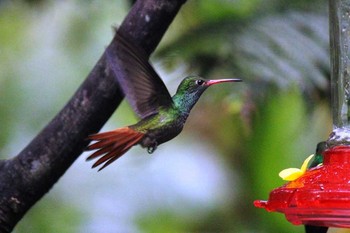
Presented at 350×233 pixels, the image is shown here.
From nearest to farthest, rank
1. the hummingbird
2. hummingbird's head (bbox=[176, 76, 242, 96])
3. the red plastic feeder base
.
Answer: the red plastic feeder base
the hummingbird
hummingbird's head (bbox=[176, 76, 242, 96])

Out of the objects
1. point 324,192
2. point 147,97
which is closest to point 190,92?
point 147,97

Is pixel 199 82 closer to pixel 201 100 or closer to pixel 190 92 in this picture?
pixel 190 92

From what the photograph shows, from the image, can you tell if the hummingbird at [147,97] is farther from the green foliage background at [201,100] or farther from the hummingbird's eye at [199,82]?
the green foliage background at [201,100]

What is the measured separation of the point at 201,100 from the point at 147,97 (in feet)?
6.38

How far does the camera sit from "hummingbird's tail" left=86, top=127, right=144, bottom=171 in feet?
6.22

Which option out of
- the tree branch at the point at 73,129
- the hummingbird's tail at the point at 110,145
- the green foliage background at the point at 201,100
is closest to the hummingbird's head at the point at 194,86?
the tree branch at the point at 73,129

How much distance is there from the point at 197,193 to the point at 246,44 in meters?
1.06

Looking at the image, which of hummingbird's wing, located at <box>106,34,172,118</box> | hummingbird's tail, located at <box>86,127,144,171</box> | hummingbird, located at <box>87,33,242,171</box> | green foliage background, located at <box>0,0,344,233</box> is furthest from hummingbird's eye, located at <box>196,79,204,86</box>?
green foliage background, located at <box>0,0,344,233</box>

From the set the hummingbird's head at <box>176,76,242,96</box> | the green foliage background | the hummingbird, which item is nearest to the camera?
the hummingbird

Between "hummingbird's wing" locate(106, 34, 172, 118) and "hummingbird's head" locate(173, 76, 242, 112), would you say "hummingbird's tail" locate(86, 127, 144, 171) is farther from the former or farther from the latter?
"hummingbird's head" locate(173, 76, 242, 112)

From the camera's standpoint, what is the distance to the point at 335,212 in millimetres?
1813

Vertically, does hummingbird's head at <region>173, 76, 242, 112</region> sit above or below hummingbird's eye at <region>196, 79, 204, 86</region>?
below

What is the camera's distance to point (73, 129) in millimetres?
2303

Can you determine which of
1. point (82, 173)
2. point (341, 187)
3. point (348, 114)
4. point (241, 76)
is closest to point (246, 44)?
point (241, 76)
